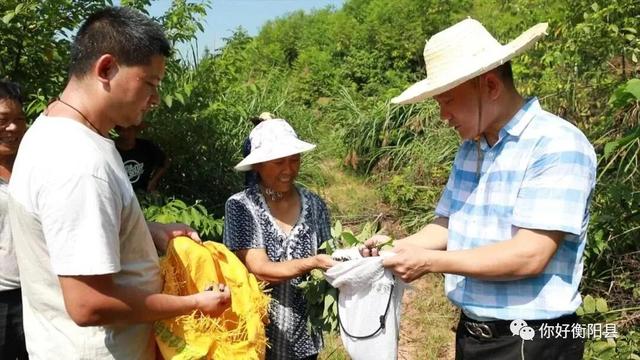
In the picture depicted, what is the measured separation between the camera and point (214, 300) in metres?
1.67

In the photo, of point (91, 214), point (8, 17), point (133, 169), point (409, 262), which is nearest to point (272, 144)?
point (409, 262)

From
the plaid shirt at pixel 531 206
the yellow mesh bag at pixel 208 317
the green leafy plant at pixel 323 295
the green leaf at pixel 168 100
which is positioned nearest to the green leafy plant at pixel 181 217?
the green leaf at pixel 168 100

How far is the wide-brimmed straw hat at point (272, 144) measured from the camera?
2419mm

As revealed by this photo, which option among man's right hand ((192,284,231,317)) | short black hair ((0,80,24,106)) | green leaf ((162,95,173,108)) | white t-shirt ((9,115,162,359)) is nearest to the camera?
white t-shirt ((9,115,162,359))

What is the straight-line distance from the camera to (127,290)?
1457 millimetres

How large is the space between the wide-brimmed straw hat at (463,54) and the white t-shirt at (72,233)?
3.35 feet

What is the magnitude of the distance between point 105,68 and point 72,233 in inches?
15.7

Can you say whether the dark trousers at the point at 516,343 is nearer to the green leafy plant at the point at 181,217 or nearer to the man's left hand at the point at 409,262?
the man's left hand at the point at 409,262

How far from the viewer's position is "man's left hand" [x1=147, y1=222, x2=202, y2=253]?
1860 mm

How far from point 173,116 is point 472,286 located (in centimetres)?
346

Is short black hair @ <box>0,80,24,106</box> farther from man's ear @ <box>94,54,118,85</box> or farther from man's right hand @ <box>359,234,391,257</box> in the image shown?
man's right hand @ <box>359,234,391,257</box>

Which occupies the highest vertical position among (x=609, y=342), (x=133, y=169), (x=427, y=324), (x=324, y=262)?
(x=133, y=169)

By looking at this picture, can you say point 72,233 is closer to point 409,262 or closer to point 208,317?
point 208,317

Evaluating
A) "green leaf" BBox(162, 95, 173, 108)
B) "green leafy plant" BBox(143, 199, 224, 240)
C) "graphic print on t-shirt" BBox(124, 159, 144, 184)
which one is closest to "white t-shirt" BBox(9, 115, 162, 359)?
"green leafy plant" BBox(143, 199, 224, 240)
